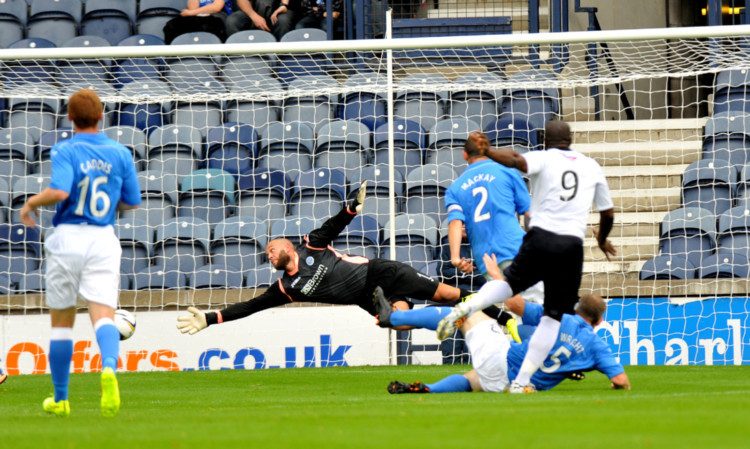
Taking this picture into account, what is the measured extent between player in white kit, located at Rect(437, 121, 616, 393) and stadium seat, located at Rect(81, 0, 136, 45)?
11.3 metres

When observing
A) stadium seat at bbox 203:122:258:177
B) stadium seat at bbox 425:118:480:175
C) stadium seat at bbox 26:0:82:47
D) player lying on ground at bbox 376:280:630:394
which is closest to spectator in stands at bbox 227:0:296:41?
stadium seat at bbox 26:0:82:47

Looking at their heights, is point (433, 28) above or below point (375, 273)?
above

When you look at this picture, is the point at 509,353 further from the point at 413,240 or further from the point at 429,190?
the point at 429,190

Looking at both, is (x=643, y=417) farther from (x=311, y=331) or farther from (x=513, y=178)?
(x=311, y=331)

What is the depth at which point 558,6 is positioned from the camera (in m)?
14.5

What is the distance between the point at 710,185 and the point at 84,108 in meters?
8.41

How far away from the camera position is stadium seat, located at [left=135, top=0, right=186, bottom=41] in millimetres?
15969

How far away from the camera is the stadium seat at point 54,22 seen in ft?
51.9

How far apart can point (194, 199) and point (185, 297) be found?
1.76 metres

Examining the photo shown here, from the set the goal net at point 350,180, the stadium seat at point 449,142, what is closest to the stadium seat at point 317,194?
the goal net at point 350,180

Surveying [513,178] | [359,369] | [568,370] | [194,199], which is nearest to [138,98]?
[194,199]

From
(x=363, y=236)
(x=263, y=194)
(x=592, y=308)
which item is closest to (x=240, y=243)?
(x=263, y=194)

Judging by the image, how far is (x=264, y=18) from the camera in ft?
51.8

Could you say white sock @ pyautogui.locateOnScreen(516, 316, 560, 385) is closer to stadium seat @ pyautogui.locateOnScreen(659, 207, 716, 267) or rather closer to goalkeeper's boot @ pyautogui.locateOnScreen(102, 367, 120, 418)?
goalkeeper's boot @ pyautogui.locateOnScreen(102, 367, 120, 418)
